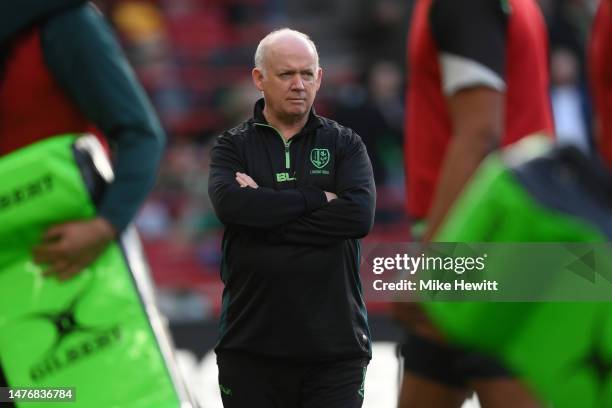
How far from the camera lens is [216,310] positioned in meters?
10.1

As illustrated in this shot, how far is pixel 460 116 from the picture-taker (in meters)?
3.53

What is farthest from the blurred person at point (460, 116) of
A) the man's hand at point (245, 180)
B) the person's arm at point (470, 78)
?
the man's hand at point (245, 180)

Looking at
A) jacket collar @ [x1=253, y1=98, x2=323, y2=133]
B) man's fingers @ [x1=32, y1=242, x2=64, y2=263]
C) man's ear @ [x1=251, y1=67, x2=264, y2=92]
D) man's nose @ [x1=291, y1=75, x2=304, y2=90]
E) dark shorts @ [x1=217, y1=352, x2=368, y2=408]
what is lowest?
dark shorts @ [x1=217, y1=352, x2=368, y2=408]

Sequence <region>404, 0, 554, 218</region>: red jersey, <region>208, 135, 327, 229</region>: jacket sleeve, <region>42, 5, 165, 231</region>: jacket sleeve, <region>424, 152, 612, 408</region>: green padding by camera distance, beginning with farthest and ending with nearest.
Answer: <region>404, 0, 554, 218</region>: red jersey < <region>42, 5, 165, 231</region>: jacket sleeve < <region>208, 135, 327, 229</region>: jacket sleeve < <region>424, 152, 612, 408</region>: green padding

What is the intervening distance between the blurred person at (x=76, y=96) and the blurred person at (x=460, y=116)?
0.75m

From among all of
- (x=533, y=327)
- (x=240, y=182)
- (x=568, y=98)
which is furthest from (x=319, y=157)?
(x=568, y=98)

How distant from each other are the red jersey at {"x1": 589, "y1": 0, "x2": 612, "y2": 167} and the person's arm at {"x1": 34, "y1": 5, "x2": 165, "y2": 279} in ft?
3.90

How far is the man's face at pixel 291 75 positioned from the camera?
320cm

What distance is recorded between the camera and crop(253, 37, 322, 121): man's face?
10.5 ft

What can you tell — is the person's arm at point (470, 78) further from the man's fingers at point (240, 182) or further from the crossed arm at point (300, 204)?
the man's fingers at point (240, 182)

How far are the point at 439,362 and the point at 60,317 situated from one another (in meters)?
1.06

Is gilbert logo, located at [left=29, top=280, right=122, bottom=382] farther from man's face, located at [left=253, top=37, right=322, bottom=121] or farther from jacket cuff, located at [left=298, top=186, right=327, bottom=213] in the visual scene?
man's face, located at [left=253, top=37, right=322, bottom=121]

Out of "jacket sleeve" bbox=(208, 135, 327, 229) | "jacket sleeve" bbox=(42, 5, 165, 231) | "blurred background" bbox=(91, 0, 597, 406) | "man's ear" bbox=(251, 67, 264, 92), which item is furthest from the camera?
"blurred background" bbox=(91, 0, 597, 406)

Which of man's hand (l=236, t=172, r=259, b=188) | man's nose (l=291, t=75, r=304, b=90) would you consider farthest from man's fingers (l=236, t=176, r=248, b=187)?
man's nose (l=291, t=75, r=304, b=90)
